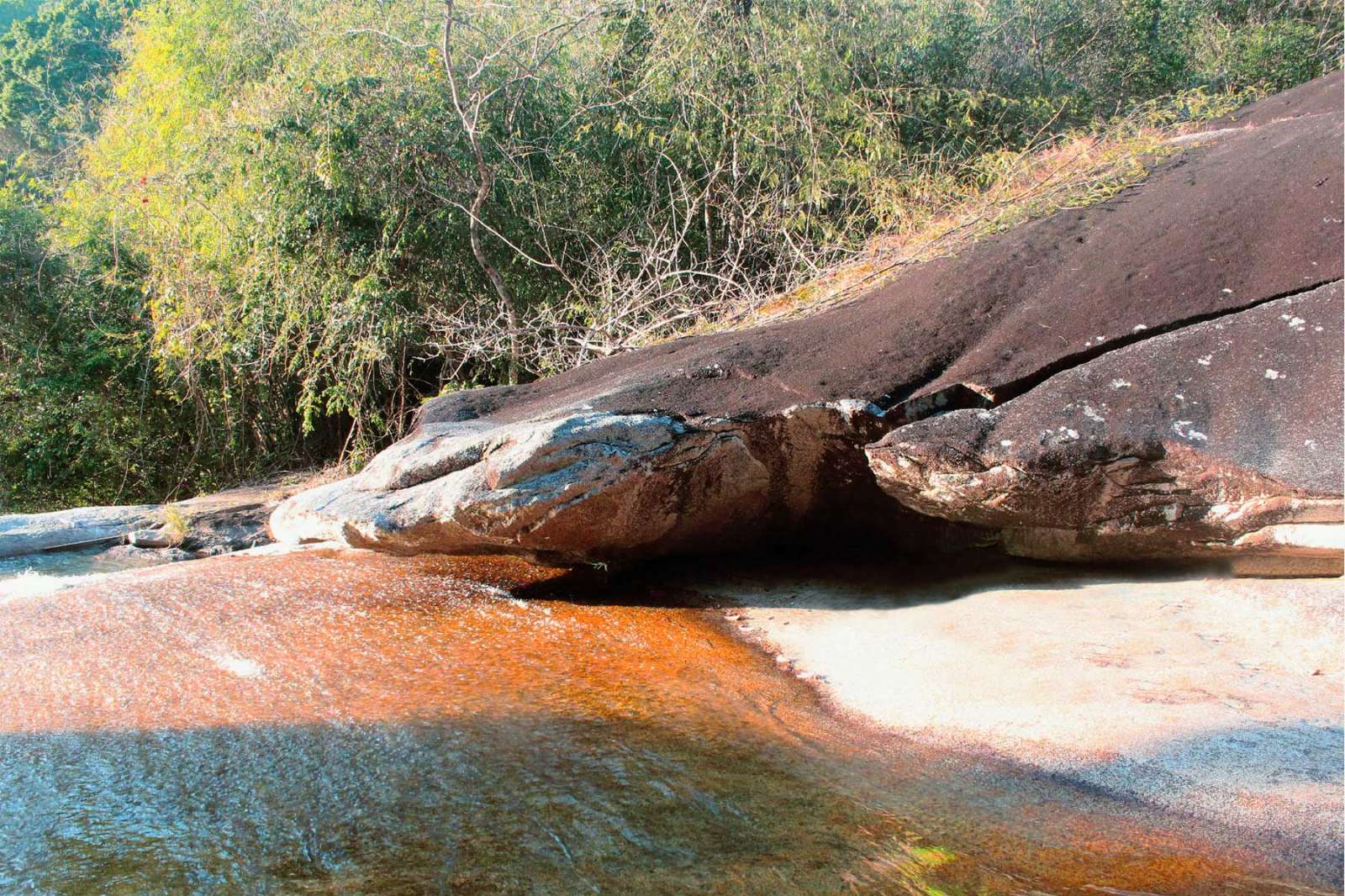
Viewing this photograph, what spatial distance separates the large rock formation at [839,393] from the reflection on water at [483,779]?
0.59 metres

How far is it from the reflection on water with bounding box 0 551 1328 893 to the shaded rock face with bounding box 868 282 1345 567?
1.20m

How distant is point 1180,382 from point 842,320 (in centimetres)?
188

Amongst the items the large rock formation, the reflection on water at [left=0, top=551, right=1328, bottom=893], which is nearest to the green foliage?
the large rock formation

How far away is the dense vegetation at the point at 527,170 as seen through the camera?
326 inches

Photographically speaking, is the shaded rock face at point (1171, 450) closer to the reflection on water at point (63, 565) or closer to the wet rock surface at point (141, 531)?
the reflection on water at point (63, 565)

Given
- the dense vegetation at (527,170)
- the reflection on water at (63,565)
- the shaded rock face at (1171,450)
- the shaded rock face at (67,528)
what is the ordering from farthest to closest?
the dense vegetation at (527,170) → the shaded rock face at (67,528) → the reflection on water at (63,565) → the shaded rock face at (1171,450)

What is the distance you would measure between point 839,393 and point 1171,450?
1.46m

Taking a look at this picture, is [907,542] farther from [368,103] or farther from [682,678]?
[368,103]

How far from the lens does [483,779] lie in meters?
2.79

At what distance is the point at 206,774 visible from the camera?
2826 millimetres

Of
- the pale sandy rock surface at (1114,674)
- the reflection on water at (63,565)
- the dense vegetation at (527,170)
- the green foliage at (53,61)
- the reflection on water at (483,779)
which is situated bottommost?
the pale sandy rock surface at (1114,674)

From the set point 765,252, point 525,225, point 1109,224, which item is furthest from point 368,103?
point 1109,224

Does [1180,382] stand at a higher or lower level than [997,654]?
higher

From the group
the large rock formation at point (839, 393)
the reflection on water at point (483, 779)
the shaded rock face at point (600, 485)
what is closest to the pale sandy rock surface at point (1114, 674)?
the reflection on water at point (483, 779)
